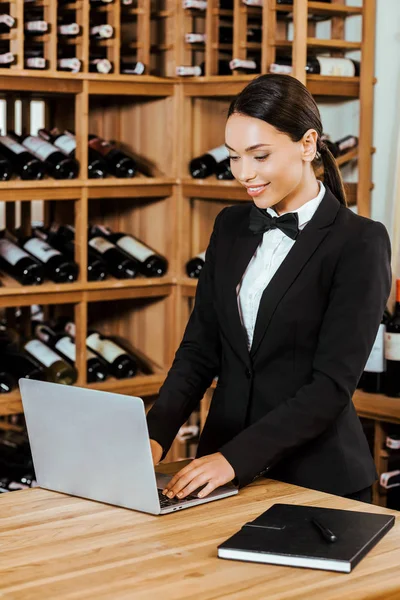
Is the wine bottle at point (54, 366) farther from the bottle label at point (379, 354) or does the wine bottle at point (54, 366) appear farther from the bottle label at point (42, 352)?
the bottle label at point (379, 354)

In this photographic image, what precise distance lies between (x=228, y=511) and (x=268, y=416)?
0.78ft

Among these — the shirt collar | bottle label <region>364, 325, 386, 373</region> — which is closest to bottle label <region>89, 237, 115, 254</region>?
bottle label <region>364, 325, 386, 373</region>

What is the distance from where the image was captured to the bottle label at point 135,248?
3725 mm

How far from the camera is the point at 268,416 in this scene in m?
1.89

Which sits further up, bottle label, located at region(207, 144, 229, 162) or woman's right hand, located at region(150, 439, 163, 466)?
bottle label, located at region(207, 144, 229, 162)

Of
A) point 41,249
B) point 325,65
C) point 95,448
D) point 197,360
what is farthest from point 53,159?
point 95,448

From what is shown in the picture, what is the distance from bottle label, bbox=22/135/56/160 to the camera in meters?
3.46

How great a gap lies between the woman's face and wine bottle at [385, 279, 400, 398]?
3.93ft

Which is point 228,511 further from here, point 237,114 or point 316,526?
point 237,114

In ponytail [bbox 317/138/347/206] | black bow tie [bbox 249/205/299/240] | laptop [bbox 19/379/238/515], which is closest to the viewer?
laptop [bbox 19/379/238/515]

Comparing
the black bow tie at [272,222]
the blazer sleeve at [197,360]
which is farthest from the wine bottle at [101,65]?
the black bow tie at [272,222]

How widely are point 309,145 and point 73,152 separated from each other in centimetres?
171

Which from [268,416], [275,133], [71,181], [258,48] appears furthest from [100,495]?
[258,48]

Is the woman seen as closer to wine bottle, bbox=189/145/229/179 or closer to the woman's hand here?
the woman's hand
